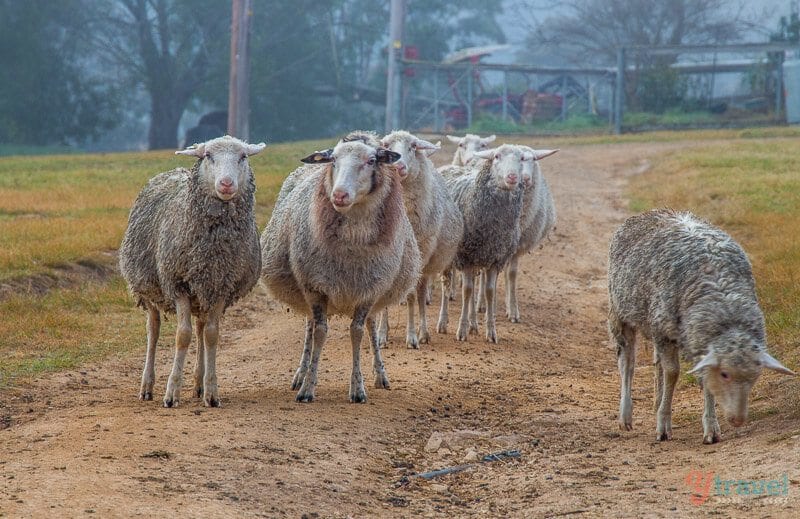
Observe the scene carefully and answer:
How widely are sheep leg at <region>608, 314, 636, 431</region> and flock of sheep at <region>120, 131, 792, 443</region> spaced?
10mm

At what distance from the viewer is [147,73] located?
43219 millimetres

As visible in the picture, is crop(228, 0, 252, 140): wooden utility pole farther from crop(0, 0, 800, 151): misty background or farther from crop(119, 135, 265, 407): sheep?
crop(119, 135, 265, 407): sheep

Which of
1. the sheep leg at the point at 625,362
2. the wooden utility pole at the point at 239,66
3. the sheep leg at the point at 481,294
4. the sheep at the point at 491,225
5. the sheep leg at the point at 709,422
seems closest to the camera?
the sheep leg at the point at 709,422

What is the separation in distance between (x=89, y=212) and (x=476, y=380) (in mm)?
9704

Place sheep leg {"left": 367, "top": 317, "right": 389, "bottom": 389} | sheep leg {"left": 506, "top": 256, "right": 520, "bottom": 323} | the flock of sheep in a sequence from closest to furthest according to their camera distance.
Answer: the flock of sheep
sheep leg {"left": 367, "top": 317, "right": 389, "bottom": 389}
sheep leg {"left": 506, "top": 256, "right": 520, "bottom": 323}

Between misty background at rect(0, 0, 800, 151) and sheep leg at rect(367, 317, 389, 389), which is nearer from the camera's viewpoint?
sheep leg at rect(367, 317, 389, 389)

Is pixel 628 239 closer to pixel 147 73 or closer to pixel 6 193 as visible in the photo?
pixel 6 193

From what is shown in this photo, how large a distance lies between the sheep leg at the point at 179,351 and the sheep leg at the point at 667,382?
3358 mm

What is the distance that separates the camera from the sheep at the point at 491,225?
39.7ft

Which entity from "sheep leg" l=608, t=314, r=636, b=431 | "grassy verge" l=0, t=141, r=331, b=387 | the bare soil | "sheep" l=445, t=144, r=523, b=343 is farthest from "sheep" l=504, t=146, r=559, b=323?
"sheep leg" l=608, t=314, r=636, b=431

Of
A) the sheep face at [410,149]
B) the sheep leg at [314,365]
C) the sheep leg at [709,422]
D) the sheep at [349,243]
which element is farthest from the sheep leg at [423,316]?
the sheep leg at [709,422]

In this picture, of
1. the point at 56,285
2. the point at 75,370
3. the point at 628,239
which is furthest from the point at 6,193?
the point at 628,239

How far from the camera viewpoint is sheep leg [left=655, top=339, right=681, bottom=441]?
25.4 feet

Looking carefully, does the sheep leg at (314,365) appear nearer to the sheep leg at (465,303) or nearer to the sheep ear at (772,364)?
the sheep ear at (772,364)
